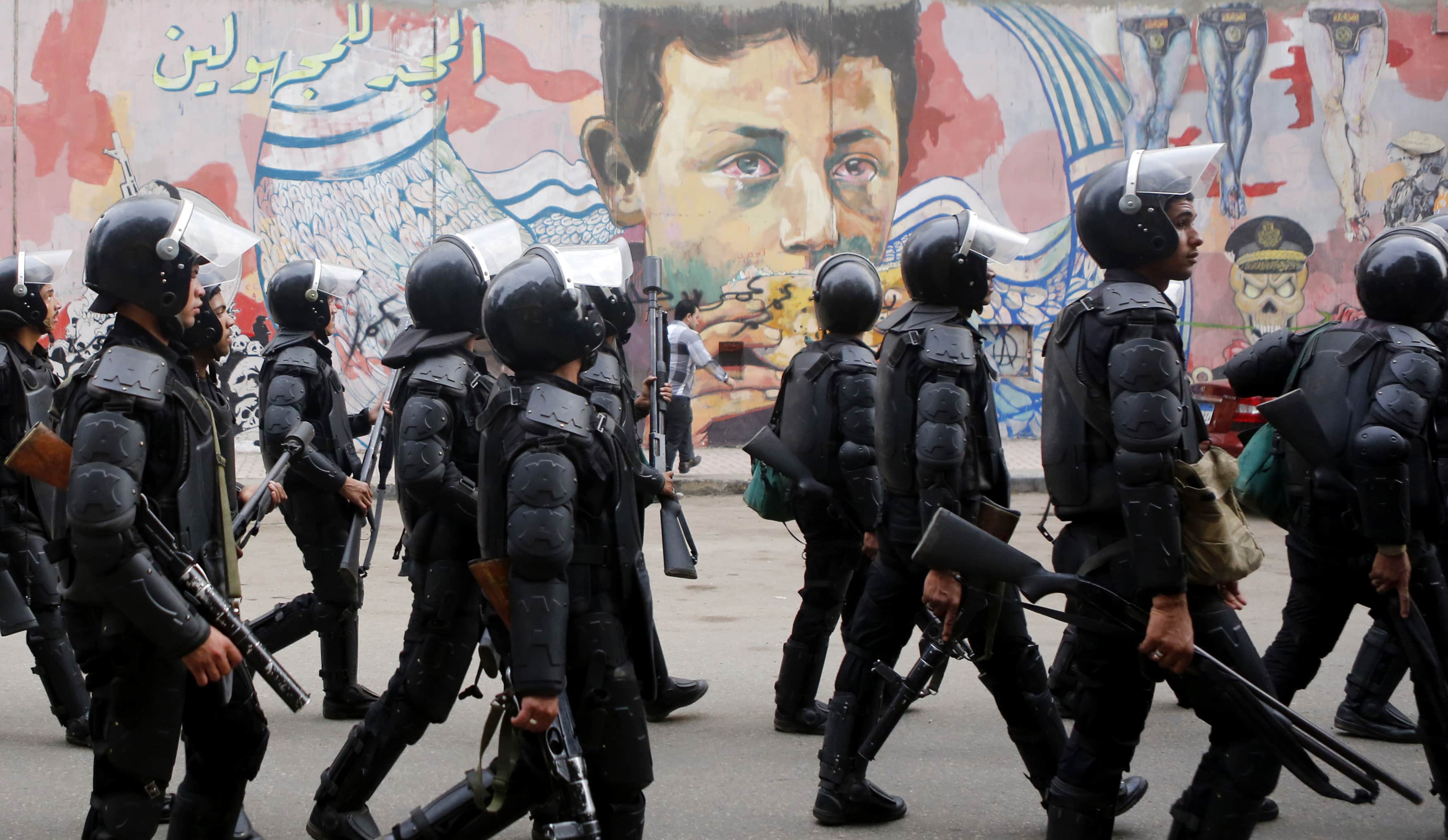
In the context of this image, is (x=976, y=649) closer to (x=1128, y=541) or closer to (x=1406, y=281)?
(x=1128, y=541)

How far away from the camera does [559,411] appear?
2.90 metres

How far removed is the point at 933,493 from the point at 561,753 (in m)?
1.62

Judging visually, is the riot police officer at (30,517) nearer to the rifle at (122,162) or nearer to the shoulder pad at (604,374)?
the shoulder pad at (604,374)

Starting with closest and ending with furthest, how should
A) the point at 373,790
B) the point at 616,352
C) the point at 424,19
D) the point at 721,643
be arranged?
the point at 373,790 < the point at 616,352 < the point at 721,643 < the point at 424,19

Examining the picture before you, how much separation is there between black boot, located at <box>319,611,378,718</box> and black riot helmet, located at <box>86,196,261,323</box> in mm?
2369

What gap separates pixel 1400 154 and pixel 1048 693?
50.0 feet

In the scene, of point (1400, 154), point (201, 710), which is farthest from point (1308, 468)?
point (1400, 154)

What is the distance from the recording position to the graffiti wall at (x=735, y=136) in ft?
49.1

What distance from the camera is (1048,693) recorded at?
13.3 ft

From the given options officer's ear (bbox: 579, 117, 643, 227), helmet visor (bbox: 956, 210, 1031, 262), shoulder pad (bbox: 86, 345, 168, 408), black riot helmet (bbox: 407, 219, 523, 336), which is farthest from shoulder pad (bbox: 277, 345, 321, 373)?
officer's ear (bbox: 579, 117, 643, 227)

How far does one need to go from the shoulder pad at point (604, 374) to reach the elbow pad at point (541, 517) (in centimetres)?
180

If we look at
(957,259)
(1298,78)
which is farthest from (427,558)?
(1298,78)

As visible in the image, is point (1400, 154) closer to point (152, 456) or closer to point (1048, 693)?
point (1048, 693)

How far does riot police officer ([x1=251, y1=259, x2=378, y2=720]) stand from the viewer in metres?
5.19
